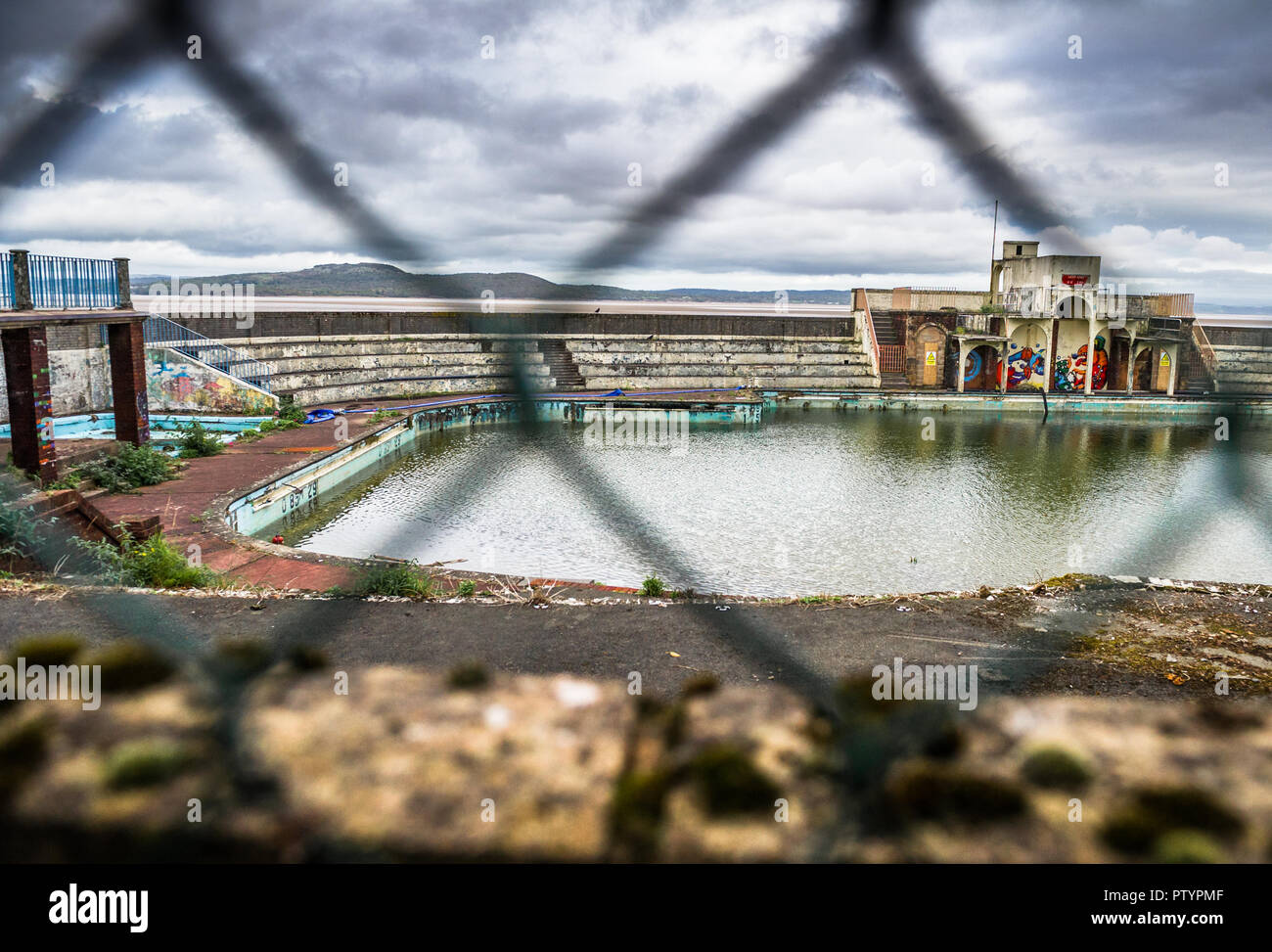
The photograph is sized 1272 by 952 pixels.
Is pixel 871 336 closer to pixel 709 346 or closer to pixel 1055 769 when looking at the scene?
pixel 709 346

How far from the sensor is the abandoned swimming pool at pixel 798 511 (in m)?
11.8

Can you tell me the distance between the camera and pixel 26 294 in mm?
11078

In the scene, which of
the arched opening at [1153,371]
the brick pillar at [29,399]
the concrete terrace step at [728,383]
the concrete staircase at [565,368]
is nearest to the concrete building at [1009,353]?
the arched opening at [1153,371]

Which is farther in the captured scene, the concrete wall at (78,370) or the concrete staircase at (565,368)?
the concrete staircase at (565,368)

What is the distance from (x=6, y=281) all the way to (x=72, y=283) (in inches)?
81.7

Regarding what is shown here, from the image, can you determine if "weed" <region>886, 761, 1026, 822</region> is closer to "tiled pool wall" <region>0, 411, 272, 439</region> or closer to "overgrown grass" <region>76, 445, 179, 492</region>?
"overgrown grass" <region>76, 445, 179, 492</region>

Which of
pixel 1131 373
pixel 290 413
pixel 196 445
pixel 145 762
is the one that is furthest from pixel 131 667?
pixel 1131 373

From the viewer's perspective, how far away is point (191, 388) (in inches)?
874

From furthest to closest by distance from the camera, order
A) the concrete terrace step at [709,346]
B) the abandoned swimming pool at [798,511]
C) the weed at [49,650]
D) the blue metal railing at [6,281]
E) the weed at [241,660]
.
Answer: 1. the concrete terrace step at [709,346]
2. the abandoned swimming pool at [798,511]
3. the blue metal railing at [6,281]
4. the weed at [49,650]
5. the weed at [241,660]

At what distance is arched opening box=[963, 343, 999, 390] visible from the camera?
37625mm

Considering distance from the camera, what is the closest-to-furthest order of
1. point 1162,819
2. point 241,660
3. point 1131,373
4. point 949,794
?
point 1162,819 < point 949,794 < point 241,660 < point 1131,373

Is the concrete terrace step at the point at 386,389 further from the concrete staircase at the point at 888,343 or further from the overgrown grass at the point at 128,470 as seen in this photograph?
the concrete staircase at the point at 888,343

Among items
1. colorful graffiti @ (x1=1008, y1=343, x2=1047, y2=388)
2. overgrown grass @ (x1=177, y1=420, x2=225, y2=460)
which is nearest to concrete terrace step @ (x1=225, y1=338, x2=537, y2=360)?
overgrown grass @ (x1=177, y1=420, x2=225, y2=460)

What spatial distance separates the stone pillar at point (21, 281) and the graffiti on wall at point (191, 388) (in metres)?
11.4
